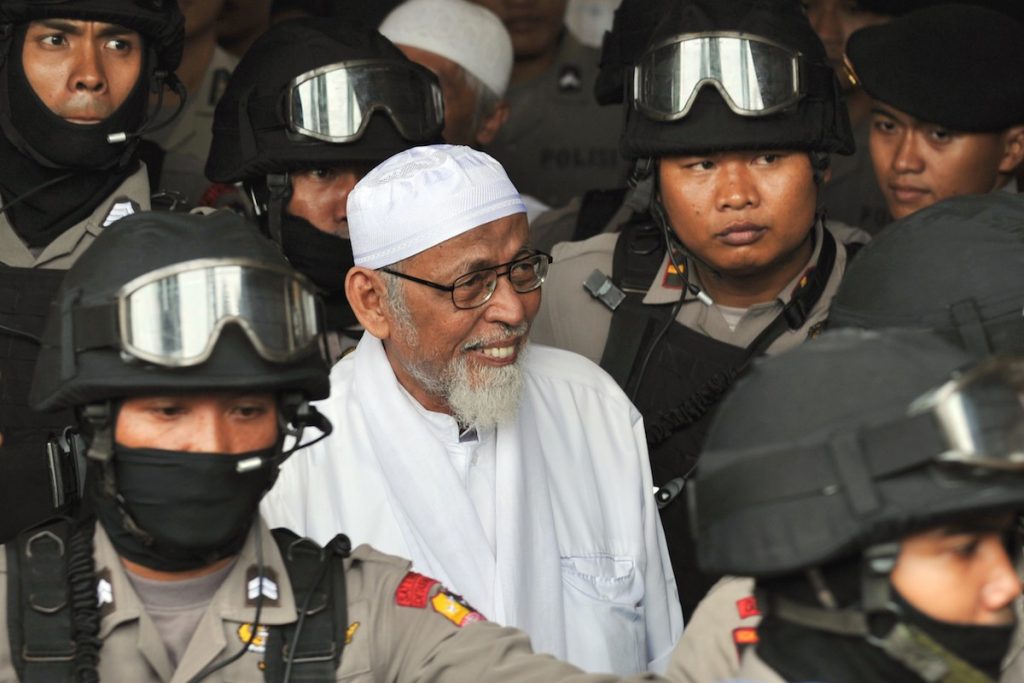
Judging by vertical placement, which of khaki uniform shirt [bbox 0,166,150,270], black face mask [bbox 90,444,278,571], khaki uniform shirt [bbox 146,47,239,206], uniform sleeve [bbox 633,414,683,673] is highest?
khaki uniform shirt [bbox 146,47,239,206]

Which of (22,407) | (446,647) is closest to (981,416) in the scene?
(446,647)

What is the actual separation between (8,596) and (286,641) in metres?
0.56

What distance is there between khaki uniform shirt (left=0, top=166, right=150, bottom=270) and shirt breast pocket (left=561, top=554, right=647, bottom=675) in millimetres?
1660

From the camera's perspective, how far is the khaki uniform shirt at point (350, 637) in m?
3.58

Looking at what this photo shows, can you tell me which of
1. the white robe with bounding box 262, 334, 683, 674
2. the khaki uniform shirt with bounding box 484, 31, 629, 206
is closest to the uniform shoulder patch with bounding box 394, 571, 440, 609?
the white robe with bounding box 262, 334, 683, 674

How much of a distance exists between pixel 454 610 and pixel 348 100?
2.27 m

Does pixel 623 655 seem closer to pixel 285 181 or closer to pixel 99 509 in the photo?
pixel 99 509

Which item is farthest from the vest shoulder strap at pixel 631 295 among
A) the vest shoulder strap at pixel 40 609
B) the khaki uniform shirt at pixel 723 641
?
the vest shoulder strap at pixel 40 609

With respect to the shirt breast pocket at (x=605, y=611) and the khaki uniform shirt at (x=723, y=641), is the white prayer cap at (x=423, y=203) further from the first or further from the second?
the khaki uniform shirt at (x=723, y=641)

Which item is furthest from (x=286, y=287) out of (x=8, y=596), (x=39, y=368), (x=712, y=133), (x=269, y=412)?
Answer: (x=712, y=133)

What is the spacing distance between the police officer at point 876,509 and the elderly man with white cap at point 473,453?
153cm

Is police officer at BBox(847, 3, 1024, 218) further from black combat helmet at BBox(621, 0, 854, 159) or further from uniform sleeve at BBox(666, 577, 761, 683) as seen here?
uniform sleeve at BBox(666, 577, 761, 683)

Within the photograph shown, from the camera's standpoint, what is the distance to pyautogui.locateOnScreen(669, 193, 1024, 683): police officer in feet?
13.1

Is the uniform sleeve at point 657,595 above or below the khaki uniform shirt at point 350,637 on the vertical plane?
below
